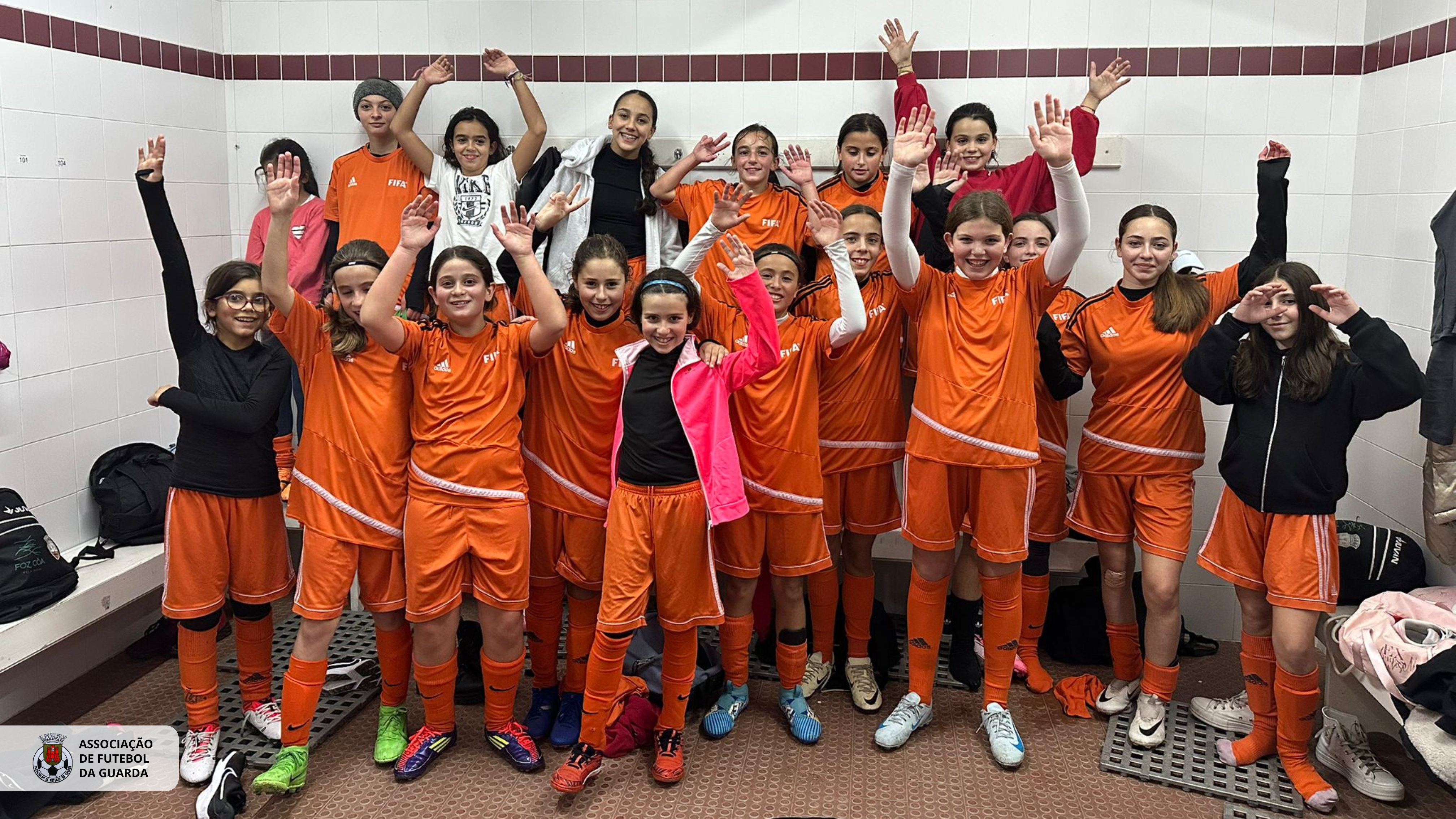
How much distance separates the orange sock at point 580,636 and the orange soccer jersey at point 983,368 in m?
1.08

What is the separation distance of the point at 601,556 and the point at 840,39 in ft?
7.15

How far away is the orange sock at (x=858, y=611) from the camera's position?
3.54 m

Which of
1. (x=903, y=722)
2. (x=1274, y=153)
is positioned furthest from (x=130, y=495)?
(x=1274, y=153)

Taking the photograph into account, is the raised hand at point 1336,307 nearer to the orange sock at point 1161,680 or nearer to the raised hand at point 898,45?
the orange sock at point 1161,680

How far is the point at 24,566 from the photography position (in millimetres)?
3115

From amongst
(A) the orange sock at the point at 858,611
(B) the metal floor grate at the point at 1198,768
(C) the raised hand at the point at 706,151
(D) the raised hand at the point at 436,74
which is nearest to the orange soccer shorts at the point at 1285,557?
(B) the metal floor grate at the point at 1198,768

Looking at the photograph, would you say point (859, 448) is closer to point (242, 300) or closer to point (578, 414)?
point (578, 414)

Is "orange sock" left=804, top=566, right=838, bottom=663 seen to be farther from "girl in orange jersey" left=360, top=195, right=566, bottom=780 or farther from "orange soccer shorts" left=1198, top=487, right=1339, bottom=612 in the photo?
"orange soccer shorts" left=1198, top=487, right=1339, bottom=612

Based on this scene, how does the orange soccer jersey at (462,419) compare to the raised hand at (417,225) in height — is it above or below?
below

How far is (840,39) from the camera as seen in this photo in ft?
13.3

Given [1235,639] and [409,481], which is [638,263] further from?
[1235,639]

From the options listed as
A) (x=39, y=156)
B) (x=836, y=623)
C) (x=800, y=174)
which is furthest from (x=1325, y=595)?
(x=39, y=156)

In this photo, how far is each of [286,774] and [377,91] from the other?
2463 millimetres

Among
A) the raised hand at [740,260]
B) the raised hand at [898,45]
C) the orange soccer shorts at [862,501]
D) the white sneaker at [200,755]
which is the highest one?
the raised hand at [898,45]
